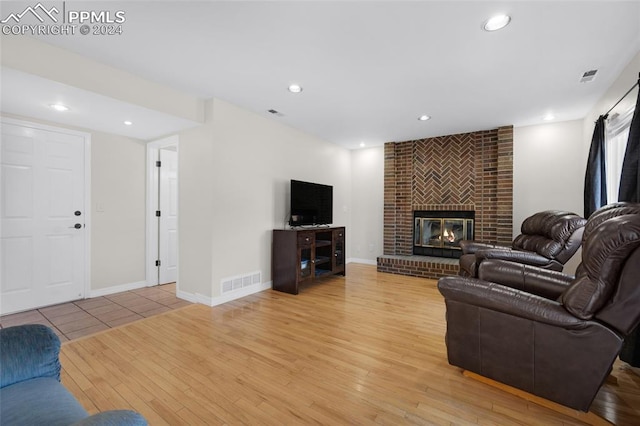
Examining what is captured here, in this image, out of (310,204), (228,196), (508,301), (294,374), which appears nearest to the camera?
(508,301)

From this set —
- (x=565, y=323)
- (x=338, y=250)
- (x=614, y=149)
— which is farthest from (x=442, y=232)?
(x=565, y=323)

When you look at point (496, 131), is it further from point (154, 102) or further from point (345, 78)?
point (154, 102)

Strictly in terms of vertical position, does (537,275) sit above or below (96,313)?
above

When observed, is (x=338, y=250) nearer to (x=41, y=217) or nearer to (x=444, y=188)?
(x=444, y=188)

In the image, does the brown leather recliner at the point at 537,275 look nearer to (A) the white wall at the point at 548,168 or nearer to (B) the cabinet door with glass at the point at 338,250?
(B) the cabinet door with glass at the point at 338,250

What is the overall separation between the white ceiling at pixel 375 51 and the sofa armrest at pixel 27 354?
1961 millimetres

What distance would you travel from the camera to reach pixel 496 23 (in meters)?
1.97

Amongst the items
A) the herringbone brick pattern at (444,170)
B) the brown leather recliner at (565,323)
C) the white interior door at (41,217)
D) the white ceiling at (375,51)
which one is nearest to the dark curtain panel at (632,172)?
the white ceiling at (375,51)

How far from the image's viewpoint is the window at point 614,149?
294cm

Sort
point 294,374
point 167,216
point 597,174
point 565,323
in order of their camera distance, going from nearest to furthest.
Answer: point 565,323 → point 294,374 → point 597,174 → point 167,216

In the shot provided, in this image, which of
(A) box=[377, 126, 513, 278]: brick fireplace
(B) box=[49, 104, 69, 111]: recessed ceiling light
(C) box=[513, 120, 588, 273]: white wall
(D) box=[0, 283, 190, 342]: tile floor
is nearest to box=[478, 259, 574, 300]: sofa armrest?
(A) box=[377, 126, 513, 278]: brick fireplace

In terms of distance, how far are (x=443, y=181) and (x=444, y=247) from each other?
1.21 meters

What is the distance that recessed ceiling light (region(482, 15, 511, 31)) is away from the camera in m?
1.91

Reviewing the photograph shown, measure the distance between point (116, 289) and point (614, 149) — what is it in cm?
646
